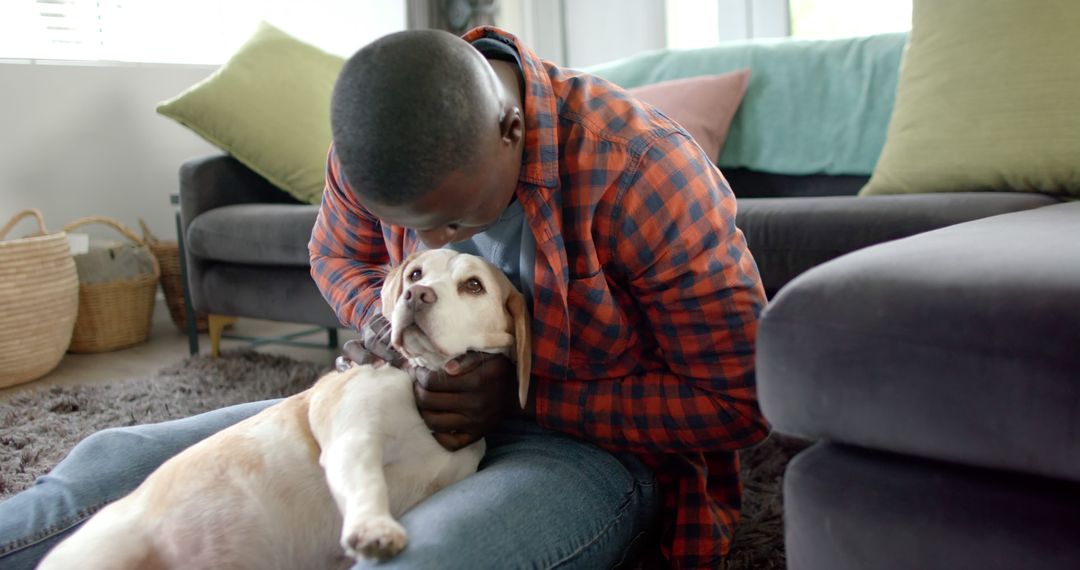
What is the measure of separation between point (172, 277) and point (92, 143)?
0.66 metres

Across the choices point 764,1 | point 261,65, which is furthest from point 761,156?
point 261,65

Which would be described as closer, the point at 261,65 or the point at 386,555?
the point at 386,555

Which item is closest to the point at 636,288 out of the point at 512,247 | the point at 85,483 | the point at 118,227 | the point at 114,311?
the point at 512,247

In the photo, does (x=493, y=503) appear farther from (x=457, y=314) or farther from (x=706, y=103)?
(x=706, y=103)

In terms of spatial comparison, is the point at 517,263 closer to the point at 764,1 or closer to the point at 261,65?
the point at 261,65

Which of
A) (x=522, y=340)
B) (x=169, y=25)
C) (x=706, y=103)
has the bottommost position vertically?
(x=522, y=340)

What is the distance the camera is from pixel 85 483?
119 cm

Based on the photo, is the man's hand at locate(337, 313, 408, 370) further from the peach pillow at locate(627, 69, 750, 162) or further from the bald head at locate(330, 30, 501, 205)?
the peach pillow at locate(627, 69, 750, 162)

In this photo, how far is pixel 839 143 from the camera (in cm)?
249

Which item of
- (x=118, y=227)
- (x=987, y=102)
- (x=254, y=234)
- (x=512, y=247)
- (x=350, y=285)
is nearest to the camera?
(x=512, y=247)

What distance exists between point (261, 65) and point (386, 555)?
2.65 metres

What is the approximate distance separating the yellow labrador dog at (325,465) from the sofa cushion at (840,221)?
0.97 metres

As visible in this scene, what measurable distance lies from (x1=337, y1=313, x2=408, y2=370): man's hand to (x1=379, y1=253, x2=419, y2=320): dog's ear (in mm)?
23

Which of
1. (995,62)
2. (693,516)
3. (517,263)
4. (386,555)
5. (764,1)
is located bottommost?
(693,516)
